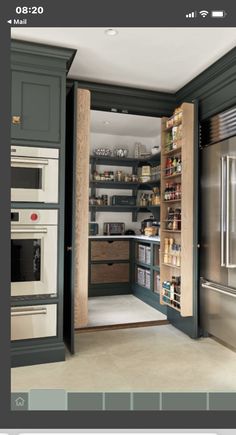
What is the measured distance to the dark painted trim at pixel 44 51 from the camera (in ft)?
6.81

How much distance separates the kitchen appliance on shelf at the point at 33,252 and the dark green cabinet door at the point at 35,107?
20.8 inches

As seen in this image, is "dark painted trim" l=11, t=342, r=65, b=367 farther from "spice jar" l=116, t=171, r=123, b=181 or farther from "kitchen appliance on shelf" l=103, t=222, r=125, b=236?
"spice jar" l=116, t=171, r=123, b=181

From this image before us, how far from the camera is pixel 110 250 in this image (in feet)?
13.9

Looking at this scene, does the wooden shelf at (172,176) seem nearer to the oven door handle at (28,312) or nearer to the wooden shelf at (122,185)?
the wooden shelf at (122,185)

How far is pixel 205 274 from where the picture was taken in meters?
2.69

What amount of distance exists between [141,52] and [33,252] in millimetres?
1600

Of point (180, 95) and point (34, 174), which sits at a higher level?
point (180, 95)

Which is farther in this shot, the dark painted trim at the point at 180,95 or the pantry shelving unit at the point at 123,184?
the pantry shelving unit at the point at 123,184

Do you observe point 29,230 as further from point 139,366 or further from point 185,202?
point 185,202

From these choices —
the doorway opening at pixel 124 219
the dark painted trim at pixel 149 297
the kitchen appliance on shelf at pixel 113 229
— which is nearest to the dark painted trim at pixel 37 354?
the doorway opening at pixel 124 219

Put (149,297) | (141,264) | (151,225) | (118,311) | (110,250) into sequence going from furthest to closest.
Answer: (151,225) < (110,250) < (141,264) < (149,297) < (118,311)

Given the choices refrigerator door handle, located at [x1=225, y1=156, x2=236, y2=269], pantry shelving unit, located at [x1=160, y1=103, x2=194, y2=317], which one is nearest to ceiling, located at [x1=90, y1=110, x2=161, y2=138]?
pantry shelving unit, located at [x1=160, y1=103, x2=194, y2=317]

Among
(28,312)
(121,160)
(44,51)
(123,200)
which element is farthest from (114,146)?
(28,312)

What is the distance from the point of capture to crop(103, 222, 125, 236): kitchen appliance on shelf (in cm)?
461
